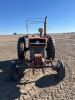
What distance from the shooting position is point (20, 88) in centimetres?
980

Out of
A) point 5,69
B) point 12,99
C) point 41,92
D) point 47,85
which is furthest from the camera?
point 5,69

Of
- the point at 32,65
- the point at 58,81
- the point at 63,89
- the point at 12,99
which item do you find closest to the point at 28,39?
the point at 32,65

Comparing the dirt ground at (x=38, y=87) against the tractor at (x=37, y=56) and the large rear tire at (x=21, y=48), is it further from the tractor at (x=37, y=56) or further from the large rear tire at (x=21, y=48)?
the large rear tire at (x=21, y=48)

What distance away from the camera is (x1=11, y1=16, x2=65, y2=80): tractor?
11000 millimetres

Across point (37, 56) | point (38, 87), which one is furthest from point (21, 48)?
point (38, 87)

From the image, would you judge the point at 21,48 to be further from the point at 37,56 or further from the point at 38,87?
the point at 38,87

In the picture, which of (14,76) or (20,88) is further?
(14,76)

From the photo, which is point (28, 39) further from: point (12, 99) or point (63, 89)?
point (12, 99)

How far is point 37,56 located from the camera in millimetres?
11070

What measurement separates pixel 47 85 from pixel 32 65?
103 cm

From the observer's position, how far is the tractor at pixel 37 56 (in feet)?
36.1

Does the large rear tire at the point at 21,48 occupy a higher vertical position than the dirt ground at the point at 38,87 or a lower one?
higher

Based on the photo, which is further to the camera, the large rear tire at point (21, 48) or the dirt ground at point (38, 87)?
the large rear tire at point (21, 48)

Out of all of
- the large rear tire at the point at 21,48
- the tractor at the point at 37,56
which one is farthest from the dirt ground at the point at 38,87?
the large rear tire at the point at 21,48
